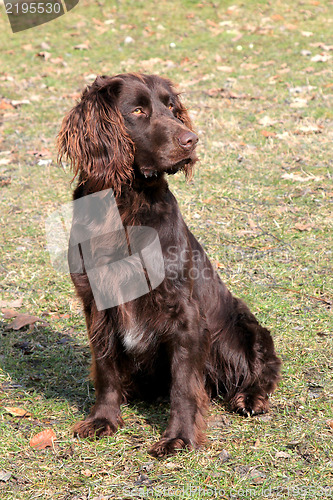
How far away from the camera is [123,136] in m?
2.86

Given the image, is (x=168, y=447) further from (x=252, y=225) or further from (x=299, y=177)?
(x=299, y=177)

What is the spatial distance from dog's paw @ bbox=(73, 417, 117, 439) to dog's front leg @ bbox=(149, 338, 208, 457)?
276 mm

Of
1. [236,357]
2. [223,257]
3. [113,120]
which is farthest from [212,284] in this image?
[223,257]

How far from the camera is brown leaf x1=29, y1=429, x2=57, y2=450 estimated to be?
2.99 m

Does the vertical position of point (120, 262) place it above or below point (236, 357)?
above

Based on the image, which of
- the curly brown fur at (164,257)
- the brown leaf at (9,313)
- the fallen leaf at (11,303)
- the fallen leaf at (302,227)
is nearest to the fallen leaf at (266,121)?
the fallen leaf at (302,227)

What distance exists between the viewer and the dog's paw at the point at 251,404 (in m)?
3.28

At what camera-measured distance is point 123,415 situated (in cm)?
332

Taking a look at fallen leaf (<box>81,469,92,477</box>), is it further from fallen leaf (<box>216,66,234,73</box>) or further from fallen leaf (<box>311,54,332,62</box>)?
fallen leaf (<box>311,54,332,62</box>)

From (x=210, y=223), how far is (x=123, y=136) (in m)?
2.78

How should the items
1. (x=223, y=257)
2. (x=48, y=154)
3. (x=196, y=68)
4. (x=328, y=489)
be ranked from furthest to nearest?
(x=196, y=68) < (x=48, y=154) < (x=223, y=257) < (x=328, y=489)

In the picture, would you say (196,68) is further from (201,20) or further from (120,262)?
(120,262)

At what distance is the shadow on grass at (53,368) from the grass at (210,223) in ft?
0.04

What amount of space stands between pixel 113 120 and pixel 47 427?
1.58 metres
